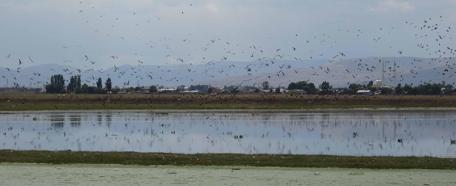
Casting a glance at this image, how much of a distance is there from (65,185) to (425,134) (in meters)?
24.3

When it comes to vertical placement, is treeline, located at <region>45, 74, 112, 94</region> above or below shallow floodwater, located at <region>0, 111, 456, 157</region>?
above

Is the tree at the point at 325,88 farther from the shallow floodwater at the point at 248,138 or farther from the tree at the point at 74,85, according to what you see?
the shallow floodwater at the point at 248,138

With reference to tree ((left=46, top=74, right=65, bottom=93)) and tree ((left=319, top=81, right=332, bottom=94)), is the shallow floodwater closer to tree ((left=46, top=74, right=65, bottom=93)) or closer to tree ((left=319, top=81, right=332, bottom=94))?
tree ((left=319, top=81, right=332, bottom=94))

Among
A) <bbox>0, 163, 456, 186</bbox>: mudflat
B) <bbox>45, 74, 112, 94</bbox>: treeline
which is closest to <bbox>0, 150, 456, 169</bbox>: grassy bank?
<bbox>0, 163, 456, 186</bbox>: mudflat

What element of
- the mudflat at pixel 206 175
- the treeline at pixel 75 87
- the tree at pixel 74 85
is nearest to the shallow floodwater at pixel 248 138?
the mudflat at pixel 206 175

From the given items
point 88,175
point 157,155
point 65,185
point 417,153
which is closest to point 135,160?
point 157,155

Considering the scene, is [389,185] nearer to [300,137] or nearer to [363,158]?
[363,158]

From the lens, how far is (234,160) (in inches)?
910

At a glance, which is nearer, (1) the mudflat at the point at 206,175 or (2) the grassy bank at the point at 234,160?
(1) the mudflat at the point at 206,175

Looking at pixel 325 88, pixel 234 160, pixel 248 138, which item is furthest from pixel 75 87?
pixel 234 160

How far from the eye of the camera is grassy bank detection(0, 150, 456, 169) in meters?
22.1

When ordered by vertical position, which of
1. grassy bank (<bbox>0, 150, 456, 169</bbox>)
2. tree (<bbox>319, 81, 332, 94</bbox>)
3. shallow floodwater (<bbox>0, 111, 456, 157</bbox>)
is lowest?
shallow floodwater (<bbox>0, 111, 456, 157</bbox>)

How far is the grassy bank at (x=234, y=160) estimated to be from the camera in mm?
22109

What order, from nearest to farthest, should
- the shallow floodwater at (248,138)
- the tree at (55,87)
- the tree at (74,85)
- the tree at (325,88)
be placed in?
the shallow floodwater at (248,138) → the tree at (325,88) → the tree at (74,85) → the tree at (55,87)
